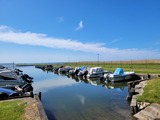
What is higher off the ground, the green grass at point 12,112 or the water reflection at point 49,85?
the green grass at point 12,112

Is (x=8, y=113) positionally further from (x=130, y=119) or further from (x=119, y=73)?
(x=119, y=73)

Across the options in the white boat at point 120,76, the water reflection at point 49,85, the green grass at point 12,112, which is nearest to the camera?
the green grass at point 12,112

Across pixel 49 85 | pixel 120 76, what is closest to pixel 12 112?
pixel 49 85

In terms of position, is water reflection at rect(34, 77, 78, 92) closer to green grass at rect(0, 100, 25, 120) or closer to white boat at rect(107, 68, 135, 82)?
white boat at rect(107, 68, 135, 82)

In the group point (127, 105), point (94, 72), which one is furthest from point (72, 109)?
point (94, 72)

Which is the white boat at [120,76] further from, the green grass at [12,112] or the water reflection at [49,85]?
the green grass at [12,112]

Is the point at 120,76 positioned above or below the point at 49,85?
above

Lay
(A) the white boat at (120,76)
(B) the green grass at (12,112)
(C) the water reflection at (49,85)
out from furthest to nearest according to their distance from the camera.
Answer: (A) the white boat at (120,76) → (C) the water reflection at (49,85) → (B) the green grass at (12,112)

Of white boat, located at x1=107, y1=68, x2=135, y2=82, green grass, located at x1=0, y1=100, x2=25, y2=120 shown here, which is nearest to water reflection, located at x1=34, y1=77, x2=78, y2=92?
white boat, located at x1=107, y1=68, x2=135, y2=82

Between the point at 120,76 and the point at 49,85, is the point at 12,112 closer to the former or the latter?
the point at 49,85

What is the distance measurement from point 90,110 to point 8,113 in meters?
6.65

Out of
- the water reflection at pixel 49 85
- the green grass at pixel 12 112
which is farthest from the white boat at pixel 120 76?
the green grass at pixel 12 112

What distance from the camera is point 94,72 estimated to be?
126 feet

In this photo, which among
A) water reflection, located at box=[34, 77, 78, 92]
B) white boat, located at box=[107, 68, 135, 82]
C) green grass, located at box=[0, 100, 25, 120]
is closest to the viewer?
green grass, located at box=[0, 100, 25, 120]
